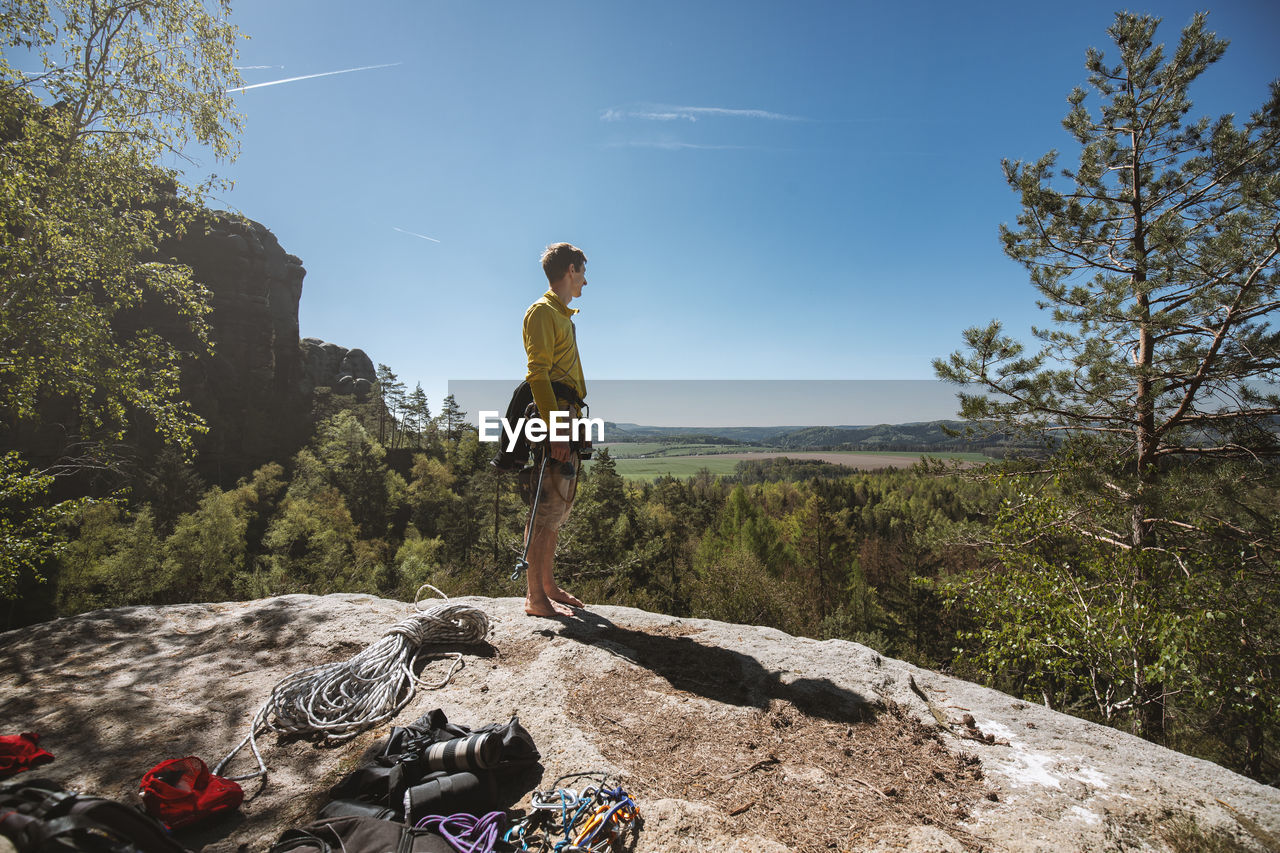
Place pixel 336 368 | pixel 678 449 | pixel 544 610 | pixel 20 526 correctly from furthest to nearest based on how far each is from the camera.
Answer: pixel 678 449 → pixel 336 368 → pixel 20 526 → pixel 544 610

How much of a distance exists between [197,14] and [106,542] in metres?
36.7

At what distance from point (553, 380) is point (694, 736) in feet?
9.25

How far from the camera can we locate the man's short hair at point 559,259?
4160 millimetres

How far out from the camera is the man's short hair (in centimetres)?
416

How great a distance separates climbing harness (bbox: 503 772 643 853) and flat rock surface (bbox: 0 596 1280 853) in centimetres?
11

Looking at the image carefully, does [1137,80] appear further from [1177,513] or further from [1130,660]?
[1130,660]

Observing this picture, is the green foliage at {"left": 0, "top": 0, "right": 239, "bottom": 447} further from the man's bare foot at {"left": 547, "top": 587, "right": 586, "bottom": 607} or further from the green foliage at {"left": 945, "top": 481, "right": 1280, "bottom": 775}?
the green foliage at {"left": 945, "top": 481, "right": 1280, "bottom": 775}

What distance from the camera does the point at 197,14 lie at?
7.18m

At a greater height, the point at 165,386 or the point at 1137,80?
the point at 1137,80

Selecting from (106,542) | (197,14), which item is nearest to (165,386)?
(197,14)

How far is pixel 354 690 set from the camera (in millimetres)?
3062

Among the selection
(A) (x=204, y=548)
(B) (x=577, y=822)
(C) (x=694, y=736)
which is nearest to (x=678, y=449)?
(A) (x=204, y=548)

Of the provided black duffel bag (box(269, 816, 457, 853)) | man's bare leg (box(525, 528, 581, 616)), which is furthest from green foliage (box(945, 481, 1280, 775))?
black duffel bag (box(269, 816, 457, 853))

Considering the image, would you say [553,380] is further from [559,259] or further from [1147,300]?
[1147,300]
